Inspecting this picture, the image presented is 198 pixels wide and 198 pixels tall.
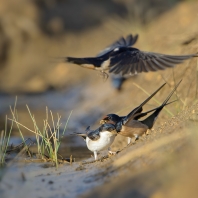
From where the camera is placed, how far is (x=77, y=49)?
16.3m

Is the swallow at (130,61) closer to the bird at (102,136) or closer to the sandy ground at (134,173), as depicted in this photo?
the sandy ground at (134,173)

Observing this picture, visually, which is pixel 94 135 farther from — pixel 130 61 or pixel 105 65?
pixel 105 65

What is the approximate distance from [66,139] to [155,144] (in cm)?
353

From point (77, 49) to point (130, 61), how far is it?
31.3 feet

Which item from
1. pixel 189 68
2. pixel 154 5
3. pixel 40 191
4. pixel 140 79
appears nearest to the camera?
pixel 40 191

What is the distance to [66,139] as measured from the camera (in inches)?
338

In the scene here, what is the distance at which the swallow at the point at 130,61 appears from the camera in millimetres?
6266

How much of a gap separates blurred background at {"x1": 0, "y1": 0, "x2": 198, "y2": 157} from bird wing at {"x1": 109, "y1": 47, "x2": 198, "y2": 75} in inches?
38.2

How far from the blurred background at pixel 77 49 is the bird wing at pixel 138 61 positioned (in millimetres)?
970

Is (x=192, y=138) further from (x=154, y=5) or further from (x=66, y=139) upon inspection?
(x=154, y=5)

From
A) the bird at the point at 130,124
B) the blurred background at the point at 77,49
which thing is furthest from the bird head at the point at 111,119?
the blurred background at the point at 77,49

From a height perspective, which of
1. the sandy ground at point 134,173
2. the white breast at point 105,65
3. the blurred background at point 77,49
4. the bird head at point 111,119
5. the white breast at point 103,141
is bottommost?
the sandy ground at point 134,173

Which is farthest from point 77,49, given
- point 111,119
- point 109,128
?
point 109,128

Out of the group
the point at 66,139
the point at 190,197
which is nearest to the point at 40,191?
the point at 190,197
